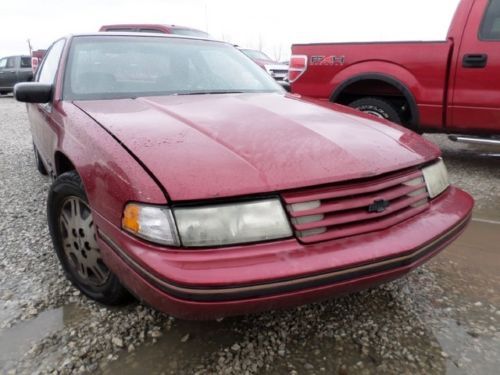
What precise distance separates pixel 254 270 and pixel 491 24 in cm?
436

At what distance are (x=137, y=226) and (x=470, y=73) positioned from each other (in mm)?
4202

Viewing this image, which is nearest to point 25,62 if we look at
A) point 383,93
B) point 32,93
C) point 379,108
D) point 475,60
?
point 383,93

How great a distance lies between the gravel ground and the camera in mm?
1837

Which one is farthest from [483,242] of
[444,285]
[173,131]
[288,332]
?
[173,131]

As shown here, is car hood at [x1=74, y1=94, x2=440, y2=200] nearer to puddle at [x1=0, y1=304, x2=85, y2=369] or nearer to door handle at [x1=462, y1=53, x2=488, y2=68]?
puddle at [x1=0, y1=304, x2=85, y2=369]

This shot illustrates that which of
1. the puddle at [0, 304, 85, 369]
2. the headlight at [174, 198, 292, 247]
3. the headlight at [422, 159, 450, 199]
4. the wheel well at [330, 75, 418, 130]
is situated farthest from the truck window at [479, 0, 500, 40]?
the puddle at [0, 304, 85, 369]

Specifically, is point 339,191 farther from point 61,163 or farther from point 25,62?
point 25,62

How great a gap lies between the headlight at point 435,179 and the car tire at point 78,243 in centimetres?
156

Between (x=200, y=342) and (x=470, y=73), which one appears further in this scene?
(x=470, y=73)

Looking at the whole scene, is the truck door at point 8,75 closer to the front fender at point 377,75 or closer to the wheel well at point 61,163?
the front fender at point 377,75

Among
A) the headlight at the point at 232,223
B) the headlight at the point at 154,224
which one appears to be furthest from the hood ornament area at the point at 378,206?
the headlight at the point at 154,224

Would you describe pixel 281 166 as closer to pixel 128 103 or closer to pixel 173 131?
pixel 173 131

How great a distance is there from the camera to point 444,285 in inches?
97.8

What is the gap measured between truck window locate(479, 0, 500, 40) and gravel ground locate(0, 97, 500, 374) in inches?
111
